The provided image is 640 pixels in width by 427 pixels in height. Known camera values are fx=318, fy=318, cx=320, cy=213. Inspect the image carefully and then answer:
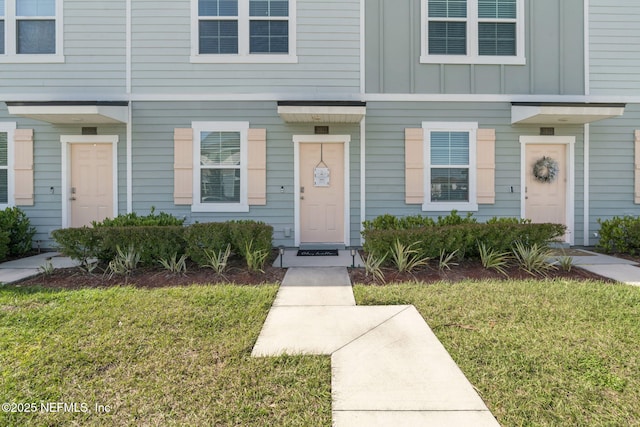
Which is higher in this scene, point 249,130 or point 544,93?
point 544,93

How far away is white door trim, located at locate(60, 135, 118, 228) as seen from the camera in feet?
21.9

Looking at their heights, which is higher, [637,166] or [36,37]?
[36,37]

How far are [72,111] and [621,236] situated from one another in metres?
10.6

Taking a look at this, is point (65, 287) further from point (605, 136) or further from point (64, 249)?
point (605, 136)

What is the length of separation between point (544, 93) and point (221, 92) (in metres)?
6.87

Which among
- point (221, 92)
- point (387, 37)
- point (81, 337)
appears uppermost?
point (387, 37)

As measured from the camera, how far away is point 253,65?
22.0 feet

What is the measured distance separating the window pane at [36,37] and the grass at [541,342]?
26.4ft

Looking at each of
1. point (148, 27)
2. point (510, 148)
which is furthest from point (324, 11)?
point (510, 148)

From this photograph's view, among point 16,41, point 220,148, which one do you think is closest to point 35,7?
point 16,41

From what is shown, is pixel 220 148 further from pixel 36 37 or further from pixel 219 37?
pixel 36 37

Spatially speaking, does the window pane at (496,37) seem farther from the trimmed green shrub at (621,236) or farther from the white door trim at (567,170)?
the trimmed green shrub at (621,236)

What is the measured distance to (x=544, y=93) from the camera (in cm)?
679

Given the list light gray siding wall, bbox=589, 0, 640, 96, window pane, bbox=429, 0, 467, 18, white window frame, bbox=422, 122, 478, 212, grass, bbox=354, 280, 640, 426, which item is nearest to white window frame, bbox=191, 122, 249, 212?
grass, bbox=354, 280, 640, 426
